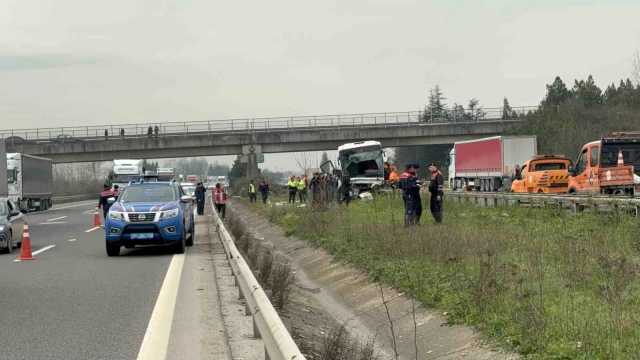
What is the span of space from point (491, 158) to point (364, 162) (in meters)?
7.73

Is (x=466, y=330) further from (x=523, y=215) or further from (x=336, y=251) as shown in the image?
(x=523, y=215)

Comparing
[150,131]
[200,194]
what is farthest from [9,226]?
[150,131]

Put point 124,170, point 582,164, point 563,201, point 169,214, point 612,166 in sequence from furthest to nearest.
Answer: point 124,170 < point 582,164 < point 612,166 < point 563,201 < point 169,214

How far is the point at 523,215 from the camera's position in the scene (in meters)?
22.3

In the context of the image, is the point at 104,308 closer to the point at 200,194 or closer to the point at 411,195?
the point at 411,195

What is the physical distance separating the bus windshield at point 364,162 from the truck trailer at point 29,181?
18737 millimetres

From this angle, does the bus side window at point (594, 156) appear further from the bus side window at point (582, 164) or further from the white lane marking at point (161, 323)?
the white lane marking at point (161, 323)

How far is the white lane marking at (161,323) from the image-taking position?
7938 millimetres

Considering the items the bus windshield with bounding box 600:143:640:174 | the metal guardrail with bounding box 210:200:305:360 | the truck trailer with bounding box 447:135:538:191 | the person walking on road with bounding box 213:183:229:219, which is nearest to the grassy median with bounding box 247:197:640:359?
the metal guardrail with bounding box 210:200:305:360

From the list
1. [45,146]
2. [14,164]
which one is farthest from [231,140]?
[14,164]

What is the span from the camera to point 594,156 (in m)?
26.0

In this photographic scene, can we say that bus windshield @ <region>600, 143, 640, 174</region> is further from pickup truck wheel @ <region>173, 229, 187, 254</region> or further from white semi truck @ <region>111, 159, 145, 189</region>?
white semi truck @ <region>111, 159, 145, 189</region>

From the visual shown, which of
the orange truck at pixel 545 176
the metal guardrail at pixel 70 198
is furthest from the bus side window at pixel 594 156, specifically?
the metal guardrail at pixel 70 198

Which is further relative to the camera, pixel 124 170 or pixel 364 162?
pixel 124 170
